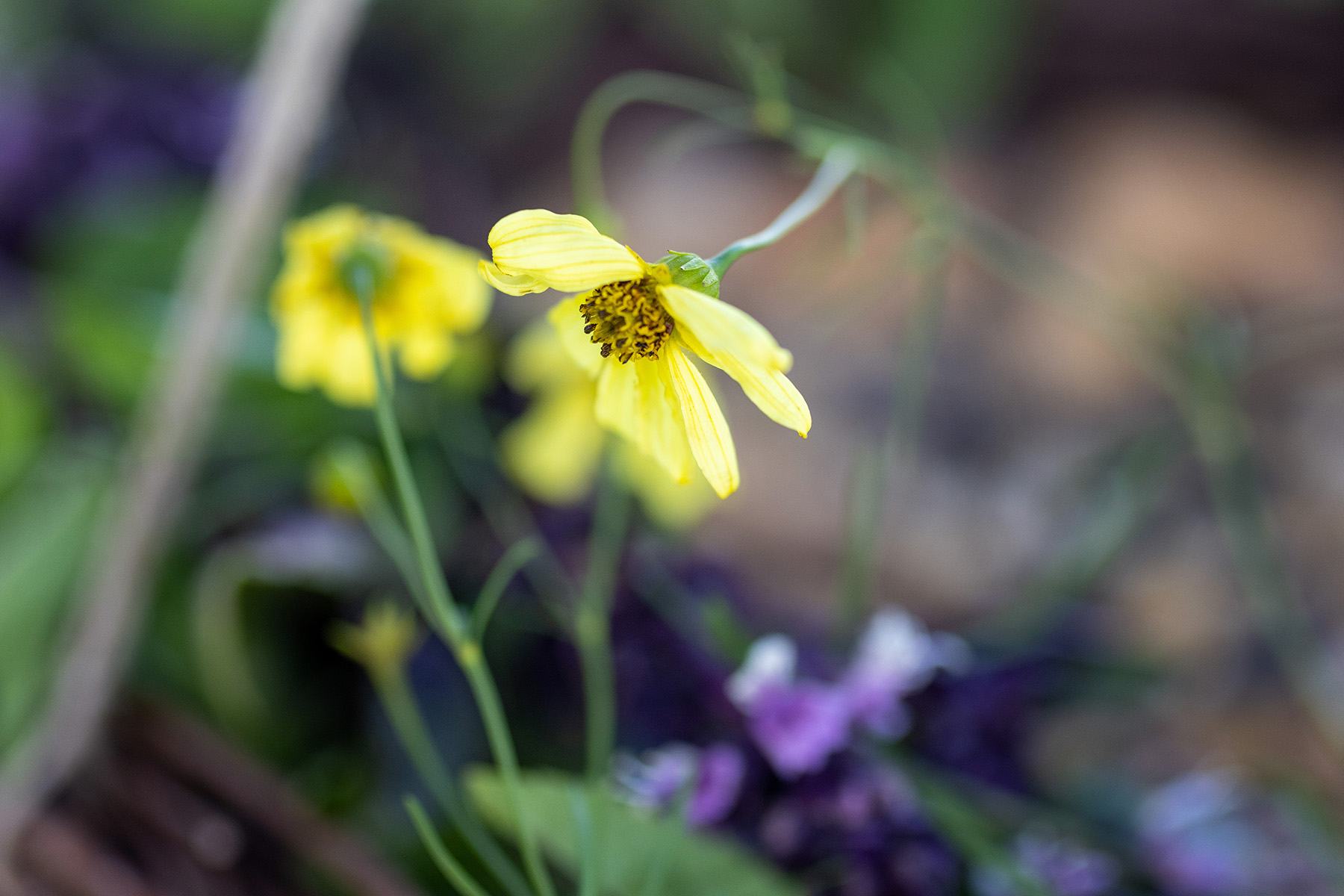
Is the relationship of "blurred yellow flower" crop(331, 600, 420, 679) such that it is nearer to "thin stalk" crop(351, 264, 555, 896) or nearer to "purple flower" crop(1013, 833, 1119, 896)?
"thin stalk" crop(351, 264, 555, 896)

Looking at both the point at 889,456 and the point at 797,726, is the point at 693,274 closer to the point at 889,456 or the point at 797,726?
the point at 797,726

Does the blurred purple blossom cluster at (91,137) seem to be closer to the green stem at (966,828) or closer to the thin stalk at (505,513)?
the thin stalk at (505,513)

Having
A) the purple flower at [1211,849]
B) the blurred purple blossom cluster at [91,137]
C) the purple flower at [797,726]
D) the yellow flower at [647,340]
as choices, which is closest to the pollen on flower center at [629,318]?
the yellow flower at [647,340]

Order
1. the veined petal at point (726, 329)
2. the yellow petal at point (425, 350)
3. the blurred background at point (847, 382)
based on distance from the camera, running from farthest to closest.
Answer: the blurred background at point (847, 382) < the yellow petal at point (425, 350) < the veined petal at point (726, 329)

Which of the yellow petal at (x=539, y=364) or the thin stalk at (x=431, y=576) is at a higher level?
the yellow petal at (x=539, y=364)

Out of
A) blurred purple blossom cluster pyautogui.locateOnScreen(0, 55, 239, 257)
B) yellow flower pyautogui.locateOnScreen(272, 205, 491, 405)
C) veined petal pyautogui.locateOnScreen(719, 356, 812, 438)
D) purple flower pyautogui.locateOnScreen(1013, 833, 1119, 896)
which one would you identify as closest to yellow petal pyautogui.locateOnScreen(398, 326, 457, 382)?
yellow flower pyautogui.locateOnScreen(272, 205, 491, 405)

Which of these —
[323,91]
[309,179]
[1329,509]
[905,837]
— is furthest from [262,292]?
[1329,509]
